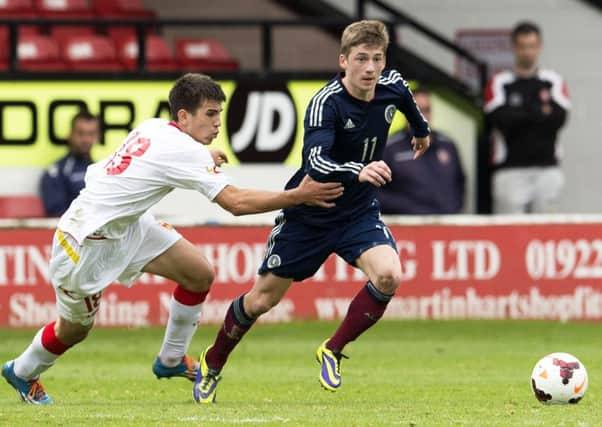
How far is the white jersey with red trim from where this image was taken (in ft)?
28.4

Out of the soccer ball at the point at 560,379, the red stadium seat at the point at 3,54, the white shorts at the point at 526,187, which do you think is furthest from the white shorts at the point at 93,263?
the white shorts at the point at 526,187

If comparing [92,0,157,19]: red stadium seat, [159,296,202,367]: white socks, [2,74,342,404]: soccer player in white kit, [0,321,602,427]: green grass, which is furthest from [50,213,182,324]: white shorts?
[92,0,157,19]: red stadium seat

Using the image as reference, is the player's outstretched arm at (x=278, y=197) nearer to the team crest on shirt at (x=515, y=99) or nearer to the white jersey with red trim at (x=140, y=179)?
the white jersey with red trim at (x=140, y=179)

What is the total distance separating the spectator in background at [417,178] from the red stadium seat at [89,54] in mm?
2891

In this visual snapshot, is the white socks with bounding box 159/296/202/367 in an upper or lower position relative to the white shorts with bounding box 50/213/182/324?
lower

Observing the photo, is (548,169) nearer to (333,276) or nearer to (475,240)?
(475,240)

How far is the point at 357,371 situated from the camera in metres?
11.6

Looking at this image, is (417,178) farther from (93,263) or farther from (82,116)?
(93,263)

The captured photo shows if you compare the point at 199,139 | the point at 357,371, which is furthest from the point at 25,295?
the point at 199,139

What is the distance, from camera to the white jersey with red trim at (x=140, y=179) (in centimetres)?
865

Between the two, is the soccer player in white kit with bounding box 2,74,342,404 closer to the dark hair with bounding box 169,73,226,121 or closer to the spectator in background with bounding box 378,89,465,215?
the dark hair with bounding box 169,73,226,121

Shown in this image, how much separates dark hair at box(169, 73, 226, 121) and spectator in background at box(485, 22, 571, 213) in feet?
23.9

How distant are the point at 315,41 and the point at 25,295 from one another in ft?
17.4

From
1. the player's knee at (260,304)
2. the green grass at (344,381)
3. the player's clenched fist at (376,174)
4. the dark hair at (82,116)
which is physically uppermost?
the dark hair at (82,116)
